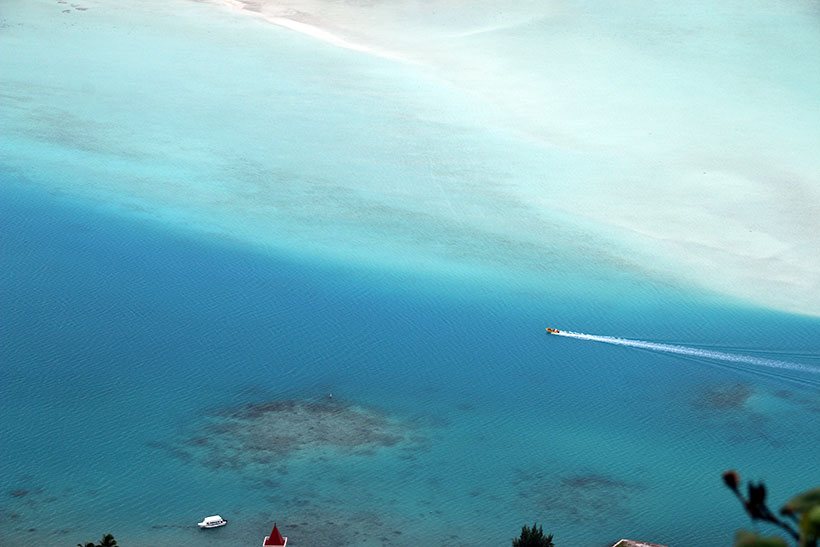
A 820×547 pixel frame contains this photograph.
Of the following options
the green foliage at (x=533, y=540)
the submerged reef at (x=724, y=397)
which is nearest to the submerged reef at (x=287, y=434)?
the green foliage at (x=533, y=540)

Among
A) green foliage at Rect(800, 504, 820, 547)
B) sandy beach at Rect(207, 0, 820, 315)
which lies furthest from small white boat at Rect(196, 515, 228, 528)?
sandy beach at Rect(207, 0, 820, 315)

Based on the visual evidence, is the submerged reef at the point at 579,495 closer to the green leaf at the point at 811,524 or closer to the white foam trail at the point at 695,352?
the white foam trail at the point at 695,352

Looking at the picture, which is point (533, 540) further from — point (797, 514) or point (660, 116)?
point (660, 116)

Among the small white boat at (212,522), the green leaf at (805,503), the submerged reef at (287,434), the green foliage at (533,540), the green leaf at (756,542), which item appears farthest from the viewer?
the submerged reef at (287,434)

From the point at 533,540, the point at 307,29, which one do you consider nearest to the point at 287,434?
the point at 533,540

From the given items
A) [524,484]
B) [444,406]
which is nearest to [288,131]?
[444,406]

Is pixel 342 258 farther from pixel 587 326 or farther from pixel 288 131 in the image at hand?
pixel 288 131
